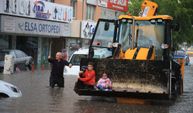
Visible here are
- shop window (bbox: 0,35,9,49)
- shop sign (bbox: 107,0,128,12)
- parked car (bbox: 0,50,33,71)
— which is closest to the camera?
parked car (bbox: 0,50,33,71)

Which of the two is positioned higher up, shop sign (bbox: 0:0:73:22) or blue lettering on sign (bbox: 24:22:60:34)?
shop sign (bbox: 0:0:73:22)

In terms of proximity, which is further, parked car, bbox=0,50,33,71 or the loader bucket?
parked car, bbox=0,50,33,71

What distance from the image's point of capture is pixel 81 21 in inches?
1745

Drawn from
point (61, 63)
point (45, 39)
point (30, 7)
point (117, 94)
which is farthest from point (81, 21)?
point (117, 94)

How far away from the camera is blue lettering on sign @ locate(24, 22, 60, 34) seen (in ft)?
117

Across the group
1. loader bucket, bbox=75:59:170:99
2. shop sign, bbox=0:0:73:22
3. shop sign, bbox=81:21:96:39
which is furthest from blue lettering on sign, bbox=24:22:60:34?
loader bucket, bbox=75:59:170:99

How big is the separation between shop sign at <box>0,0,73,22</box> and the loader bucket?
17882 mm

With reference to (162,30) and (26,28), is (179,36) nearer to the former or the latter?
(26,28)

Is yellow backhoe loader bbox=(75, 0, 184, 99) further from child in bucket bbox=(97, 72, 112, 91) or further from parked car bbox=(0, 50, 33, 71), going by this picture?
parked car bbox=(0, 50, 33, 71)

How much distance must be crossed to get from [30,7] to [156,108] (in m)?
22.5

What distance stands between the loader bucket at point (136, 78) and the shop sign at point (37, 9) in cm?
1788

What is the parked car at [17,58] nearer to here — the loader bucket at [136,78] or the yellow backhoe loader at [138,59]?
the yellow backhoe loader at [138,59]

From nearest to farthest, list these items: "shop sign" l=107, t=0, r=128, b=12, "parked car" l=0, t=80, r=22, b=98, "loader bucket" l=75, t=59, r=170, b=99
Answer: "parked car" l=0, t=80, r=22, b=98
"loader bucket" l=75, t=59, r=170, b=99
"shop sign" l=107, t=0, r=128, b=12

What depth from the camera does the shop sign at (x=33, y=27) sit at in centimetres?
3350
